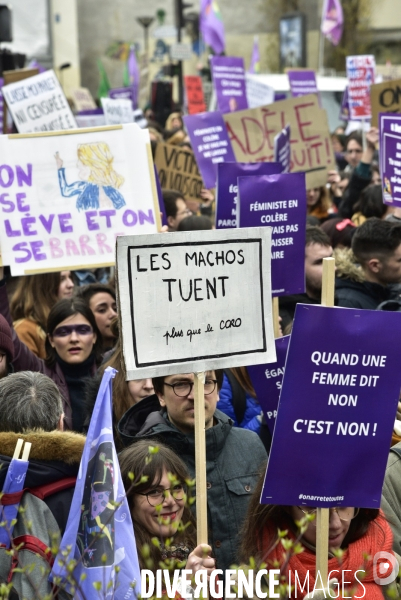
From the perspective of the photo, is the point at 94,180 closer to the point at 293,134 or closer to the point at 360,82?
the point at 293,134

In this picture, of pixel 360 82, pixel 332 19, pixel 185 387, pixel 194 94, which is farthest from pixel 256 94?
pixel 332 19

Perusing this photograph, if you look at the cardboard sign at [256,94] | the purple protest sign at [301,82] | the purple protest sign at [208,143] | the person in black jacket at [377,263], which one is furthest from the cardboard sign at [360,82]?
the person in black jacket at [377,263]

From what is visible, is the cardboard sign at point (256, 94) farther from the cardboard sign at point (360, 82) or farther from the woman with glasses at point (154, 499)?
the woman with glasses at point (154, 499)

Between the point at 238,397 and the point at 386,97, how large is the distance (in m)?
4.71

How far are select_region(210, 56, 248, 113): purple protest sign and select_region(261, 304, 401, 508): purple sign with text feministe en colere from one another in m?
8.91

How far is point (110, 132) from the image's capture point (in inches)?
205

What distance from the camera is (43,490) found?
2773 mm

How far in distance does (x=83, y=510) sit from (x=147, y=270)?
676 millimetres

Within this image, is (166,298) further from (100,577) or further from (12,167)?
(12,167)

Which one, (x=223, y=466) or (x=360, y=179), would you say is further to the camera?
(x=360, y=179)

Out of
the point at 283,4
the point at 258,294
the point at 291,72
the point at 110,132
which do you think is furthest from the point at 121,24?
the point at 258,294

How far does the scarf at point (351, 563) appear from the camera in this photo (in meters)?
2.76

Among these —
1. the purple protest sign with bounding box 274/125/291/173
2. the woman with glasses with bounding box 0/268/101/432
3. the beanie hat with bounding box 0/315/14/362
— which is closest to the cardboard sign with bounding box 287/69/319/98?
the purple protest sign with bounding box 274/125/291/173

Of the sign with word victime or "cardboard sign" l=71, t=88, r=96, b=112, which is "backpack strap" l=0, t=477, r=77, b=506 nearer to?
the sign with word victime
